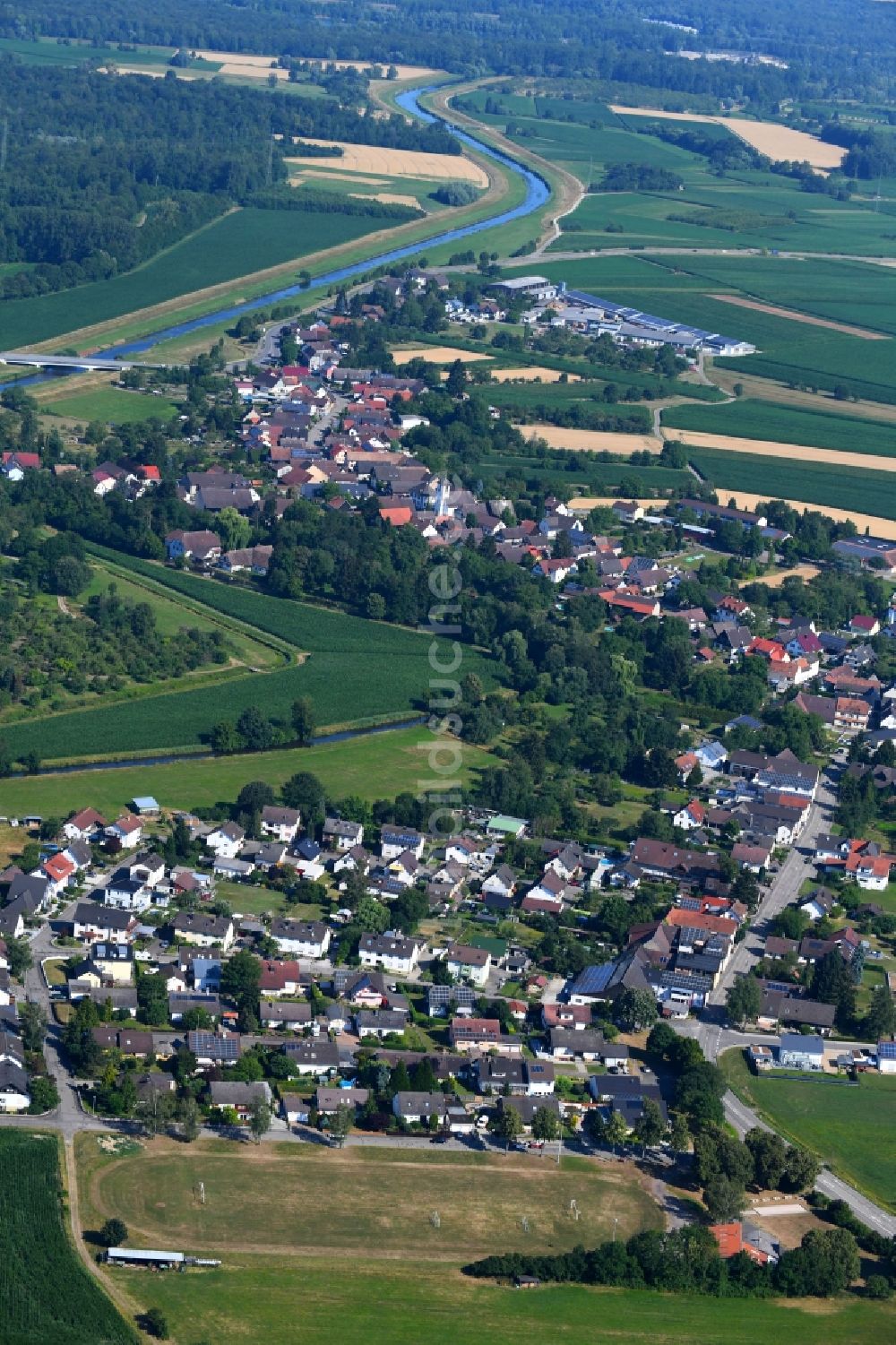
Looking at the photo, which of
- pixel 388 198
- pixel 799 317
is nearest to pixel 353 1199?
pixel 799 317

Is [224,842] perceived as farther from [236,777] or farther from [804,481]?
[804,481]

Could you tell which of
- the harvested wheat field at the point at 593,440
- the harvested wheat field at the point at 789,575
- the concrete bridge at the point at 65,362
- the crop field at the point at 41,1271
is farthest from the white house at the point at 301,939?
the concrete bridge at the point at 65,362

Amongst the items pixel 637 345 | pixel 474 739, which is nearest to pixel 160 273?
pixel 637 345

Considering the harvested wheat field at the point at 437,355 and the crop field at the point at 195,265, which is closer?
the harvested wheat field at the point at 437,355

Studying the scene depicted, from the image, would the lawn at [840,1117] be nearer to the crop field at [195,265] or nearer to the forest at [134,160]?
the crop field at [195,265]

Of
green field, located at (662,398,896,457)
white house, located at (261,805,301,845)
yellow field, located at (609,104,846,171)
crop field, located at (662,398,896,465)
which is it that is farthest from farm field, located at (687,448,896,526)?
yellow field, located at (609,104,846,171)
